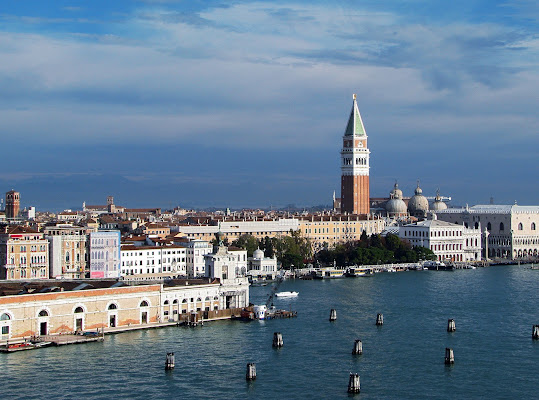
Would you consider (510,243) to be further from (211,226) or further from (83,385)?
(83,385)

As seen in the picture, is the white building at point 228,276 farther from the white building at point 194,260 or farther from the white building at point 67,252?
the white building at point 194,260

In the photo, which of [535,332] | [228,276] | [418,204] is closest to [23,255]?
[228,276]

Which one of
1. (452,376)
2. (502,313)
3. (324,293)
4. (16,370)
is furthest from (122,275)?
(452,376)

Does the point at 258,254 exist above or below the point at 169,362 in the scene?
above

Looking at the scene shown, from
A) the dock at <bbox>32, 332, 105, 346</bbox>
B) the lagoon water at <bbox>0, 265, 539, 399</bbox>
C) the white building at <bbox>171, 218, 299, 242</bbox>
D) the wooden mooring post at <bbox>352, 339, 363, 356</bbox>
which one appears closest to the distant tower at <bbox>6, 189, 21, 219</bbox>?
the white building at <bbox>171, 218, 299, 242</bbox>

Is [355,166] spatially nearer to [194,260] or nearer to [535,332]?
[194,260]

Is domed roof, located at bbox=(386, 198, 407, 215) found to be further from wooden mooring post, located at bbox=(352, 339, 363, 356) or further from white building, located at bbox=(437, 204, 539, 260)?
wooden mooring post, located at bbox=(352, 339, 363, 356)

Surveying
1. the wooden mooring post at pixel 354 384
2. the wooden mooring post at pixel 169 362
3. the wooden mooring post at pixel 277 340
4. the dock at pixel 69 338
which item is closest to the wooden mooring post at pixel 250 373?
the wooden mooring post at pixel 169 362
